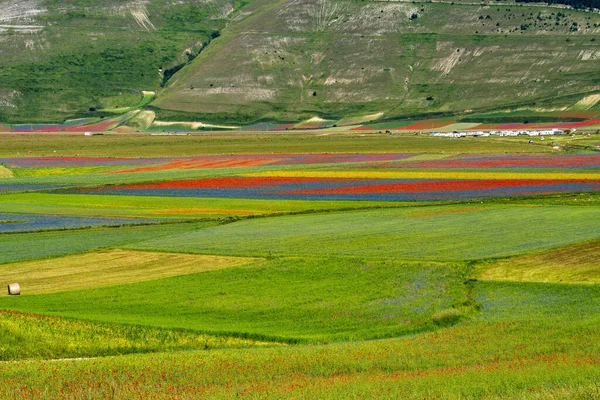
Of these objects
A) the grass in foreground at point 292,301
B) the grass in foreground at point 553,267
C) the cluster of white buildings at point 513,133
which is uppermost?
the grass in foreground at point 292,301

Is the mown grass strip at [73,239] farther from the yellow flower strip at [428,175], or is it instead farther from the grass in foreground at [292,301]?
the yellow flower strip at [428,175]

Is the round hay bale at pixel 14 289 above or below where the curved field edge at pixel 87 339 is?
below

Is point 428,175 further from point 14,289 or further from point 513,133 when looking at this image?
point 513,133

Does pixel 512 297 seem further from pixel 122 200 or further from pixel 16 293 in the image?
pixel 122 200

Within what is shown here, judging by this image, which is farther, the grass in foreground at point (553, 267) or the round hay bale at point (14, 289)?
the grass in foreground at point (553, 267)

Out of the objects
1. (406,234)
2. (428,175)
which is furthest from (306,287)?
(428,175)

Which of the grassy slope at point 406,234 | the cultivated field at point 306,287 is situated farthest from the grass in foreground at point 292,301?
the grassy slope at point 406,234

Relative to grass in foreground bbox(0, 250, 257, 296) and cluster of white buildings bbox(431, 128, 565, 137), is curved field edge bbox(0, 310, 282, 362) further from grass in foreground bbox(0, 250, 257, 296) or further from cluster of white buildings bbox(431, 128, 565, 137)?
cluster of white buildings bbox(431, 128, 565, 137)
